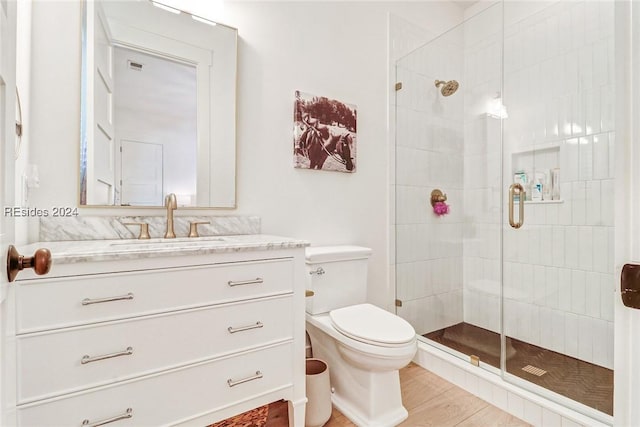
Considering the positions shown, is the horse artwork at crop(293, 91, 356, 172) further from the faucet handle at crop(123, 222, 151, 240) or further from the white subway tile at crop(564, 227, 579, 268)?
the white subway tile at crop(564, 227, 579, 268)

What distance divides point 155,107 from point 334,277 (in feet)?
4.26

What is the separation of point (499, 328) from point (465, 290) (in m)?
0.37

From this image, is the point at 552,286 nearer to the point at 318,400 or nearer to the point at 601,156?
the point at 601,156

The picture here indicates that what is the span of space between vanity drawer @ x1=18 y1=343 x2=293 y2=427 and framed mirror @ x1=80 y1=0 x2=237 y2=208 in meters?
0.80

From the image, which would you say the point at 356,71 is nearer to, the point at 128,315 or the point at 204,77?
the point at 204,77

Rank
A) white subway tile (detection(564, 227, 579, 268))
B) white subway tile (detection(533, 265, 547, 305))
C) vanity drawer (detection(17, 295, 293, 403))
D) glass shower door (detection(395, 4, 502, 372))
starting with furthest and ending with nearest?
glass shower door (detection(395, 4, 502, 372)) → white subway tile (detection(533, 265, 547, 305)) → white subway tile (detection(564, 227, 579, 268)) → vanity drawer (detection(17, 295, 293, 403))

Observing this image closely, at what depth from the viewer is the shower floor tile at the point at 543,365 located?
1624mm

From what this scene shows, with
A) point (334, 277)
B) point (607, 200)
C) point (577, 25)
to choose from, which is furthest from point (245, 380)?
point (577, 25)

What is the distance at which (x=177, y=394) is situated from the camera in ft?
3.72

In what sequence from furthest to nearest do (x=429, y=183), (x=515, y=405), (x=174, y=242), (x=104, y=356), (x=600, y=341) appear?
(x=429, y=183), (x=600, y=341), (x=515, y=405), (x=174, y=242), (x=104, y=356)

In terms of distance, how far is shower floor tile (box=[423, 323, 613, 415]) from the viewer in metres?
1.62

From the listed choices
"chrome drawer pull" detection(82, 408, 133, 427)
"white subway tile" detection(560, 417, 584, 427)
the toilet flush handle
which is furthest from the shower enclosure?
"chrome drawer pull" detection(82, 408, 133, 427)

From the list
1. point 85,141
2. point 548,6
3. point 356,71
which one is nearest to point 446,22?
point 548,6

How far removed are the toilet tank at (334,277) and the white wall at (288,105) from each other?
0.23 m
